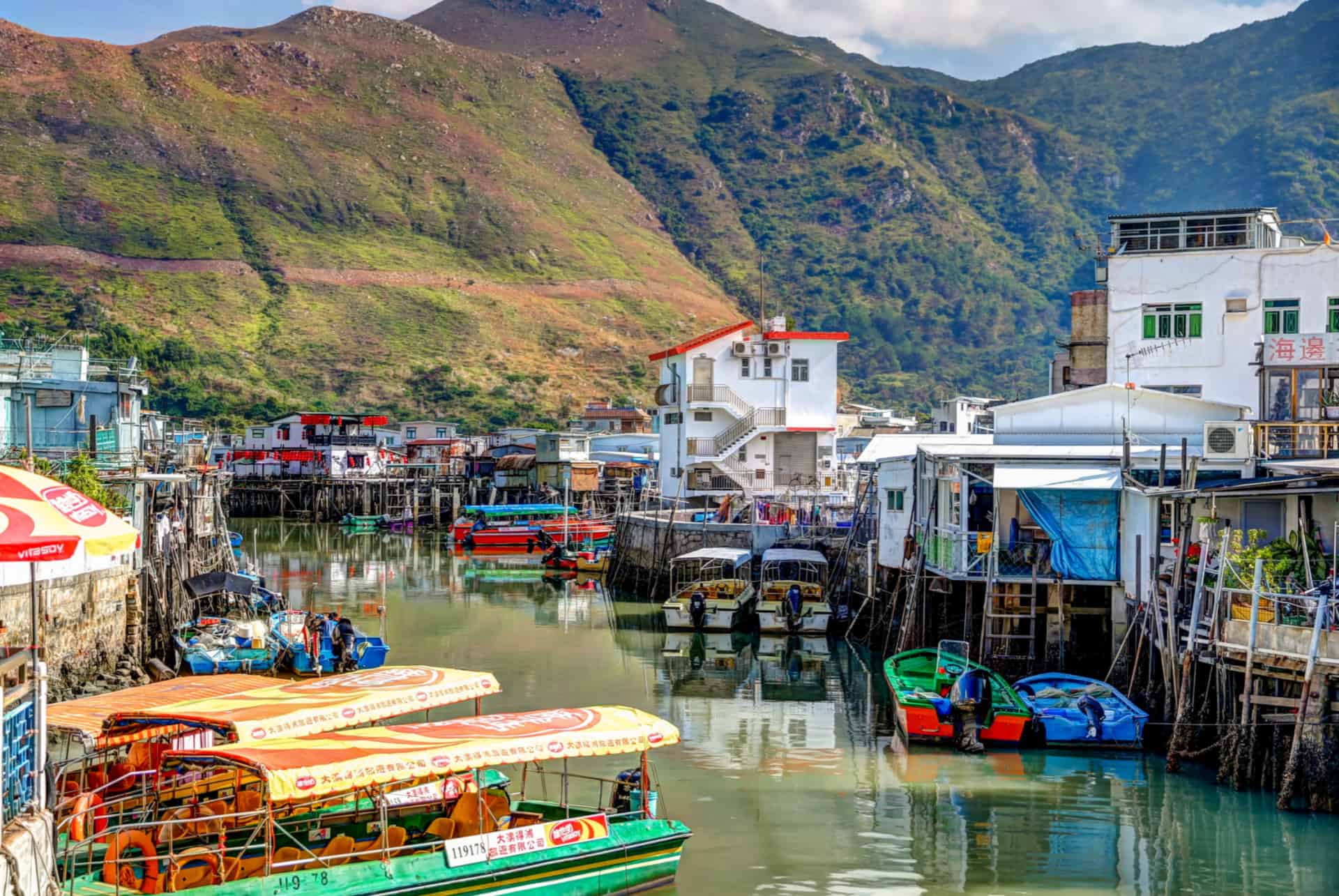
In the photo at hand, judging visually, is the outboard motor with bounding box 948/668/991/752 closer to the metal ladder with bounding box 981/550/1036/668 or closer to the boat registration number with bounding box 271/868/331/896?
the metal ladder with bounding box 981/550/1036/668

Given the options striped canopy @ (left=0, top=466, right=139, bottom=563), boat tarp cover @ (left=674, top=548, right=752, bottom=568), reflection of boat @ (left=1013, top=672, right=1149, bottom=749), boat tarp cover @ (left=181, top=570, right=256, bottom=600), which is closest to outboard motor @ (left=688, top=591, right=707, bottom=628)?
boat tarp cover @ (left=674, top=548, right=752, bottom=568)

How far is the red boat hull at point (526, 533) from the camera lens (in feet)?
247

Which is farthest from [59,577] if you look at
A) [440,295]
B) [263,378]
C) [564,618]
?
[440,295]

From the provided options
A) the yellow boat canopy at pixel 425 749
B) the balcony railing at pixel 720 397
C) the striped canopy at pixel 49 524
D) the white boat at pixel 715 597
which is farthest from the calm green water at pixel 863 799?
the balcony railing at pixel 720 397

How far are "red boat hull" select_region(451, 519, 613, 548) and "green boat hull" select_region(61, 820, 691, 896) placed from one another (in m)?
54.8

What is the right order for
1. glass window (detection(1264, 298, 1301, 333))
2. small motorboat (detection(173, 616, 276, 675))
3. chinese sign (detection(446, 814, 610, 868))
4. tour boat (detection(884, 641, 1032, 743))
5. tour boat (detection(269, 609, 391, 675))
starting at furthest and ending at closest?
glass window (detection(1264, 298, 1301, 333))
tour boat (detection(269, 609, 391, 675))
small motorboat (detection(173, 616, 276, 675))
tour boat (detection(884, 641, 1032, 743))
chinese sign (detection(446, 814, 610, 868))

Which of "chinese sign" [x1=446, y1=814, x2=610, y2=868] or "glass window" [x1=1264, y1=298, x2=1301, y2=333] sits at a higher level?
"glass window" [x1=1264, y1=298, x2=1301, y2=333]

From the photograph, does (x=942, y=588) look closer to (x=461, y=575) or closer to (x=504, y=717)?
(x=504, y=717)

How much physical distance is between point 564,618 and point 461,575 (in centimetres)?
1555

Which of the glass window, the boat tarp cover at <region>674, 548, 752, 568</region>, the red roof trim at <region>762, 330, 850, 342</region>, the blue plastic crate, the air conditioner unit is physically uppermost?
the red roof trim at <region>762, 330, 850, 342</region>

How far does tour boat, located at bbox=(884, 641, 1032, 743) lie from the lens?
28.4 m

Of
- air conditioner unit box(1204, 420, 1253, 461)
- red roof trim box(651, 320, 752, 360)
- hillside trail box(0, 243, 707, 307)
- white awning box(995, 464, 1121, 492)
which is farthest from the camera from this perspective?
hillside trail box(0, 243, 707, 307)

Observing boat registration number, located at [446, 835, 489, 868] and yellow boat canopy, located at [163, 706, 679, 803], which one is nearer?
yellow boat canopy, located at [163, 706, 679, 803]

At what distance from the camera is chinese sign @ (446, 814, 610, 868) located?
18047 mm
